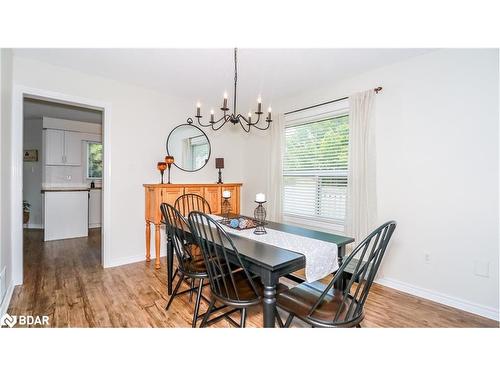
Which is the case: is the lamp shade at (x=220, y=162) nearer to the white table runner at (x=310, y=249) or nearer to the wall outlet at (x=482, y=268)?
the white table runner at (x=310, y=249)

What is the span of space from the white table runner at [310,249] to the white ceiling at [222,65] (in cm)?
170

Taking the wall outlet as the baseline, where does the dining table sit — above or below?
above

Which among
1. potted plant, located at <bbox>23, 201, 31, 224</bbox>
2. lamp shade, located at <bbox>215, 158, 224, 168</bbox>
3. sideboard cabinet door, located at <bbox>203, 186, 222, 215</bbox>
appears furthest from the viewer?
potted plant, located at <bbox>23, 201, 31, 224</bbox>

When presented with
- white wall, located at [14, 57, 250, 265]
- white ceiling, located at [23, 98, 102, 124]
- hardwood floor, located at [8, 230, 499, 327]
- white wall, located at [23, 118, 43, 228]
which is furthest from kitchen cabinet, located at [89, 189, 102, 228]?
white wall, located at [14, 57, 250, 265]

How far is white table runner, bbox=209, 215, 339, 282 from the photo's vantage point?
4.70 feet

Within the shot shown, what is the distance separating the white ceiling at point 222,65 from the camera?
89.7 inches

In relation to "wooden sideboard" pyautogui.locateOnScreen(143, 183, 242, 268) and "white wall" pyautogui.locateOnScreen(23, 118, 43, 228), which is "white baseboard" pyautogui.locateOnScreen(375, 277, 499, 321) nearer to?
"wooden sideboard" pyautogui.locateOnScreen(143, 183, 242, 268)

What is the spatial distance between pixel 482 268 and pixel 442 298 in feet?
1.38

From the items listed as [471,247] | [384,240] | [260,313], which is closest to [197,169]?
[260,313]

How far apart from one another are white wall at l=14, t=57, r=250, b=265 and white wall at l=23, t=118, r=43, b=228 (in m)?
3.47

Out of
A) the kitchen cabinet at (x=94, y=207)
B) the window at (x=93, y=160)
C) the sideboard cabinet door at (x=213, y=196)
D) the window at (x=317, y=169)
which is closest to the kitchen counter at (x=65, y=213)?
the kitchen cabinet at (x=94, y=207)

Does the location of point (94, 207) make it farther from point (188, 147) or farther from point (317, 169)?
point (317, 169)
